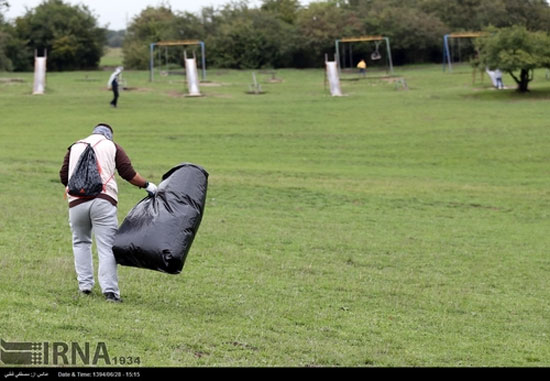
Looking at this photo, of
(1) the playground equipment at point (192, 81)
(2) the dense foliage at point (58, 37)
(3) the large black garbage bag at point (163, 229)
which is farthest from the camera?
(2) the dense foliage at point (58, 37)

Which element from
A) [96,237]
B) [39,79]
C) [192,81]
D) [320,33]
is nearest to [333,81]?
[192,81]

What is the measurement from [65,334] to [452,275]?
7.29 metres

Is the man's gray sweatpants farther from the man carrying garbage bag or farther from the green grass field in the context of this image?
the green grass field

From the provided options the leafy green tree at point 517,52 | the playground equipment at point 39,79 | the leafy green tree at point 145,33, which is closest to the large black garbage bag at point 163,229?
the leafy green tree at point 517,52

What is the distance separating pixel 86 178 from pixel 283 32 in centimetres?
6930

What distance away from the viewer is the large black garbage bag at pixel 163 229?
811 centimetres

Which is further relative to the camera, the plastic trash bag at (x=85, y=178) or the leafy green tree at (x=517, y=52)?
the leafy green tree at (x=517, y=52)

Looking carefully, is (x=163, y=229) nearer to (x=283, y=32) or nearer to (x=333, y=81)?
(x=333, y=81)

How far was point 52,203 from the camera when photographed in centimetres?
1816

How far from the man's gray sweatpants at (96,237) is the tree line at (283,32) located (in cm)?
6526

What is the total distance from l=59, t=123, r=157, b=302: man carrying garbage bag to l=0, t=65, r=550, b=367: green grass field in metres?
0.33

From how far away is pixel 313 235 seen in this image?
1592cm

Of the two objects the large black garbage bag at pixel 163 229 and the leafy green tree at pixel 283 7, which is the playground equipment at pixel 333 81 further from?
the leafy green tree at pixel 283 7

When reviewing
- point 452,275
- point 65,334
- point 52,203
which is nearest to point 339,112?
point 52,203
